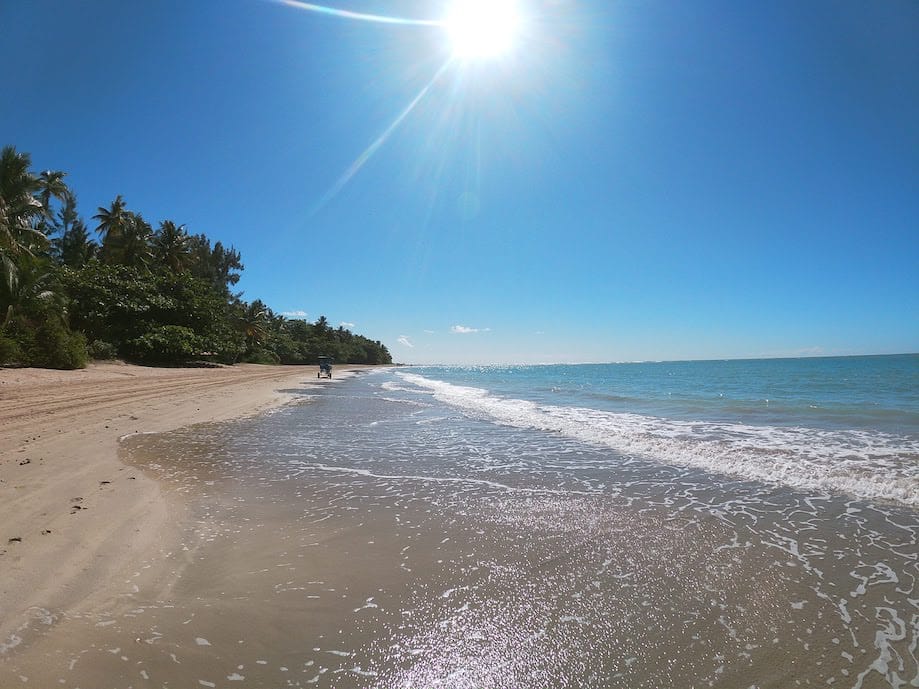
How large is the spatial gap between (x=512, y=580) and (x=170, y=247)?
5462 cm

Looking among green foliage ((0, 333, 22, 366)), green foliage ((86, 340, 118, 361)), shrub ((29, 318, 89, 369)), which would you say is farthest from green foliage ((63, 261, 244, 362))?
green foliage ((0, 333, 22, 366))

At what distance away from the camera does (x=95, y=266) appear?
32.7m

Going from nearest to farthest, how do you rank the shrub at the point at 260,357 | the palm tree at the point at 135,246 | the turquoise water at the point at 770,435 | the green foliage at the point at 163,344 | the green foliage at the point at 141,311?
the turquoise water at the point at 770,435 < the green foliage at the point at 141,311 < the green foliage at the point at 163,344 < the palm tree at the point at 135,246 < the shrub at the point at 260,357

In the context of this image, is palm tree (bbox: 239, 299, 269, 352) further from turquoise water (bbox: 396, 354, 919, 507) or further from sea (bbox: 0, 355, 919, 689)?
sea (bbox: 0, 355, 919, 689)

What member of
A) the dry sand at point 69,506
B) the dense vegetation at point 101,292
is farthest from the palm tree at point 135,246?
the dry sand at point 69,506

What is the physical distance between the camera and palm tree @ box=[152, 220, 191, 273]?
46.7 meters

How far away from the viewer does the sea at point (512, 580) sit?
2.61 metres

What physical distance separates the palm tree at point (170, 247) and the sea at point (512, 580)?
4693 centimetres

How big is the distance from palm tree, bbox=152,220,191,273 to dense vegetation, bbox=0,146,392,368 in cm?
9

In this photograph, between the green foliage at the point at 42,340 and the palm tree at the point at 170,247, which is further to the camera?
the palm tree at the point at 170,247

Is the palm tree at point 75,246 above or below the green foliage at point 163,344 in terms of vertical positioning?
above

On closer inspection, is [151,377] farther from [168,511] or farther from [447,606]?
[447,606]

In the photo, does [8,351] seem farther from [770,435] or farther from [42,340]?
[770,435]

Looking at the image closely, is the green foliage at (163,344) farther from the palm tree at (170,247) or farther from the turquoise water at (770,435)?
the turquoise water at (770,435)
